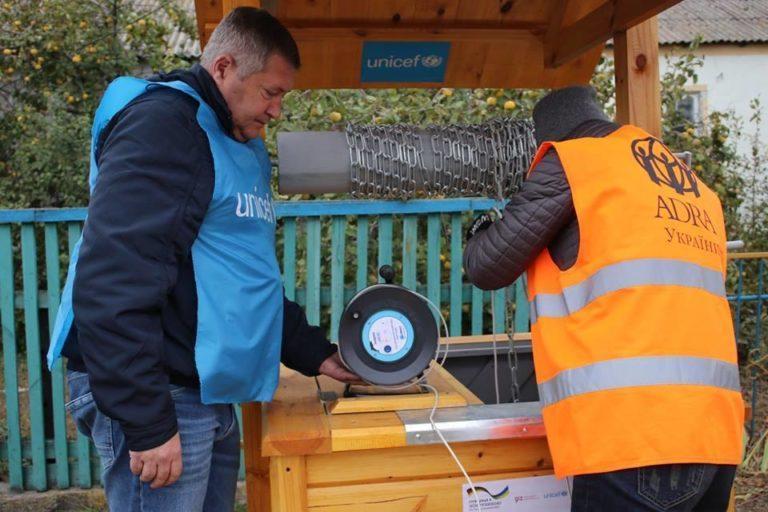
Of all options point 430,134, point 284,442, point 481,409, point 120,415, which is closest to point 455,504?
point 481,409

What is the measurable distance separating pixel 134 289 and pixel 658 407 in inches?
47.5

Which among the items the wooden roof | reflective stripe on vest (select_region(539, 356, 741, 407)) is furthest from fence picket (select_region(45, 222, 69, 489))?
reflective stripe on vest (select_region(539, 356, 741, 407))

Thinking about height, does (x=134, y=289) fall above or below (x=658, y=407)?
above

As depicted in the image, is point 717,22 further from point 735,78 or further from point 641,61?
point 641,61

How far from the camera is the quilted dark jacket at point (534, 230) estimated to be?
1924mm

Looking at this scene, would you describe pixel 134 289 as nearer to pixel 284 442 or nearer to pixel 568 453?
pixel 284 442

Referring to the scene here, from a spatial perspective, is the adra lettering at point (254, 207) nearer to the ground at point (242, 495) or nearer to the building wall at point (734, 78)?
the ground at point (242, 495)

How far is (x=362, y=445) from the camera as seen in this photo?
196 centimetres

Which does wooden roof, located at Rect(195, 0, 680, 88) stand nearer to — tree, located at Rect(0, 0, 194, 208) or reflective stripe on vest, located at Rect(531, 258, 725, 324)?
reflective stripe on vest, located at Rect(531, 258, 725, 324)

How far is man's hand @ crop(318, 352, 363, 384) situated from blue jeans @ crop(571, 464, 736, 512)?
0.73m

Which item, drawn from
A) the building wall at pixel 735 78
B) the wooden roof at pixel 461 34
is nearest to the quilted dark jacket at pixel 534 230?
the wooden roof at pixel 461 34

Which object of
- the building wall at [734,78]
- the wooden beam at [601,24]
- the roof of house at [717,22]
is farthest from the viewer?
the roof of house at [717,22]

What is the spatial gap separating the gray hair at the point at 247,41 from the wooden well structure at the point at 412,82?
9.5 inches

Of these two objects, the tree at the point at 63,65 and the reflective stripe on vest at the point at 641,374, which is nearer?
the reflective stripe on vest at the point at 641,374
